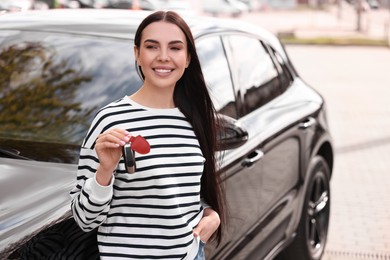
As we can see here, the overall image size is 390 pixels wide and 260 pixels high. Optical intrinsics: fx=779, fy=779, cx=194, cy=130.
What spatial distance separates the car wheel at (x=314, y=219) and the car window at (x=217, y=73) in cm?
108

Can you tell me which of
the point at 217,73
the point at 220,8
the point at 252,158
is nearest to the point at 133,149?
the point at 252,158

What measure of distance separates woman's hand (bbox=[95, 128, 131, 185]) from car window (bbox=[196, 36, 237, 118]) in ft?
4.95

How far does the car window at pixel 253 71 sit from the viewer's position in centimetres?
414

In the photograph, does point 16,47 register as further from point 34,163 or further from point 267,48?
point 267,48

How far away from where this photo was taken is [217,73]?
153 inches

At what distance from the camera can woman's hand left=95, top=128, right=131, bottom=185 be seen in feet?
7.06

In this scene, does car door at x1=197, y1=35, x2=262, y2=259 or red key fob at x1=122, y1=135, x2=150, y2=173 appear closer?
red key fob at x1=122, y1=135, x2=150, y2=173

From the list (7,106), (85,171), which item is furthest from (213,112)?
(7,106)

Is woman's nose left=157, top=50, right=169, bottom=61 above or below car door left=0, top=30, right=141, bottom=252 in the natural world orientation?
above

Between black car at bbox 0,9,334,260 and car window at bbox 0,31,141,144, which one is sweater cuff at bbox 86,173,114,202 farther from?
car window at bbox 0,31,141,144

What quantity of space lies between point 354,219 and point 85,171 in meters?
4.20

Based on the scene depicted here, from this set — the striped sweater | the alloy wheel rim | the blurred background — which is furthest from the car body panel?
the alloy wheel rim

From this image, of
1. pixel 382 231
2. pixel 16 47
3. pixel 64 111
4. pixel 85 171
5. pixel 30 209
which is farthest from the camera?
pixel 382 231

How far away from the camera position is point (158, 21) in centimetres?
240
